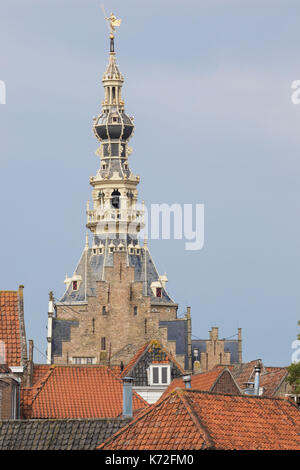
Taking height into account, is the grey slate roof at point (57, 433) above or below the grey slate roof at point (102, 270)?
below

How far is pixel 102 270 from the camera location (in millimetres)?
138875

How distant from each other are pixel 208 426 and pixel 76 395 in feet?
94.5

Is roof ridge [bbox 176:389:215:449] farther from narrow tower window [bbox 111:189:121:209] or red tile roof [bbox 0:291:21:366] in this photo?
narrow tower window [bbox 111:189:121:209]

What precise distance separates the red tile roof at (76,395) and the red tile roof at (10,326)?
11.8ft

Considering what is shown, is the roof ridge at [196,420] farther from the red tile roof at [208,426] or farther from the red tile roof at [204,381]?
the red tile roof at [204,381]

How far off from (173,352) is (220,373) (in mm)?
48252

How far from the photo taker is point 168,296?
13862 cm

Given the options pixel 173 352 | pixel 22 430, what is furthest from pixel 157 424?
pixel 173 352

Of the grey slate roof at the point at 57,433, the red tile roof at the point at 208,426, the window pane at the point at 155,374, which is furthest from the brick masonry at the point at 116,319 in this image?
the red tile roof at the point at 208,426

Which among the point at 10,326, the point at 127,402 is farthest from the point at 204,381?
the point at 127,402

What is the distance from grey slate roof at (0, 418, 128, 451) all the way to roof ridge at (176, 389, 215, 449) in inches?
204

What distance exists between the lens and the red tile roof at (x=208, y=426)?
42.8m

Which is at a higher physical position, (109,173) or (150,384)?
(109,173)
